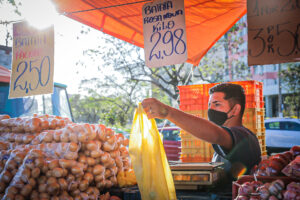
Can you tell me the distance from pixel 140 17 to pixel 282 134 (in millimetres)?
10912

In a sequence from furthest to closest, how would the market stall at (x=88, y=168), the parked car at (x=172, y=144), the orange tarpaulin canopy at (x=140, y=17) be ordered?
1. the parked car at (x=172, y=144)
2. the orange tarpaulin canopy at (x=140, y=17)
3. the market stall at (x=88, y=168)

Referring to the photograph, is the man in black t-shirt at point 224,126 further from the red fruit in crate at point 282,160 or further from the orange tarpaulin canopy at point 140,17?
the orange tarpaulin canopy at point 140,17

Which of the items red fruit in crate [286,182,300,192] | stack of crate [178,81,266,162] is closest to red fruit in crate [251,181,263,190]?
red fruit in crate [286,182,300,192]

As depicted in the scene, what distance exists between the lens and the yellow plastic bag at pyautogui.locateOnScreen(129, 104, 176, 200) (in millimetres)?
2170

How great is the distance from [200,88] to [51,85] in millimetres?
2223

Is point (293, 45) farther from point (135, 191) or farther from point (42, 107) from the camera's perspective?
point (42, 107)

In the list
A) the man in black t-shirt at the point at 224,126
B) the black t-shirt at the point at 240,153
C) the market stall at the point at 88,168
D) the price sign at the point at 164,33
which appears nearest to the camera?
the market stall at the point at 88,168

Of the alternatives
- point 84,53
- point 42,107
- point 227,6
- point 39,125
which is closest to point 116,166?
point 39,125

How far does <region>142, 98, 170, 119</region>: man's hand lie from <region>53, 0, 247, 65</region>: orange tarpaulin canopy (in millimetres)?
Answer: 1397

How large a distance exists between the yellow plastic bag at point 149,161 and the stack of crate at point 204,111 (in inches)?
74.6

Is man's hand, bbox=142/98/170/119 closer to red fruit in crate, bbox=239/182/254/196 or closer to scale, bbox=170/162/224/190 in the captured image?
scale, bbox=170/162/224/190

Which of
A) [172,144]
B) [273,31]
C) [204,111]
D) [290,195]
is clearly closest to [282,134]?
[172,144]

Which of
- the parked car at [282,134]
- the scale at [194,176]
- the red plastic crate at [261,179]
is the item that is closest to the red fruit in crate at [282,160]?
the red plastic crate at [261,179]

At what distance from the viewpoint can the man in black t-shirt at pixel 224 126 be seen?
8.23ft
